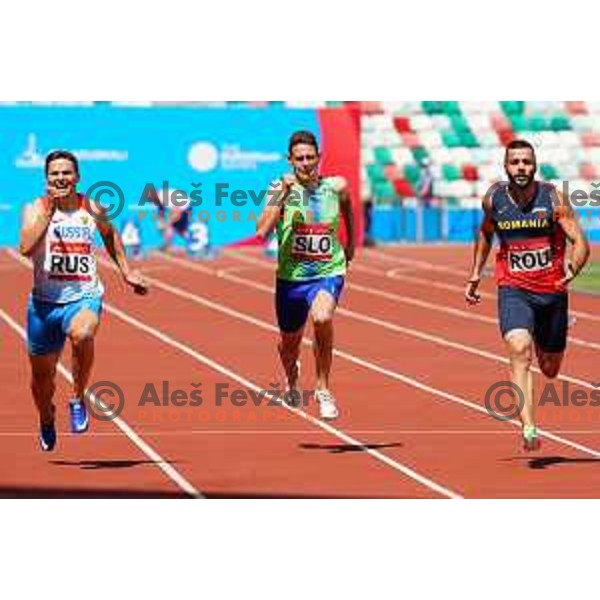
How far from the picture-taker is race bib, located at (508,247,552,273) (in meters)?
15.1

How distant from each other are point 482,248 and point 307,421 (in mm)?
2949

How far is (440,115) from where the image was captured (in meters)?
56.2

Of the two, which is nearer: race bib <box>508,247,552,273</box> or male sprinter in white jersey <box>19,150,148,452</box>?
male sprinter in white jersey <box>19,150,148,452</box>

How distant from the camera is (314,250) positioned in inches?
661

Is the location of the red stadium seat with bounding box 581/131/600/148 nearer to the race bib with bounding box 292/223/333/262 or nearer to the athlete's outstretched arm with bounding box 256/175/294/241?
the race bib with bounding box 292/223/333/262

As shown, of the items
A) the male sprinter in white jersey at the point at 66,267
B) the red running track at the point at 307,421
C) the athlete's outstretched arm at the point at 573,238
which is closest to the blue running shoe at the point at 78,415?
the male sprinter in white jersey at the point at 66,267

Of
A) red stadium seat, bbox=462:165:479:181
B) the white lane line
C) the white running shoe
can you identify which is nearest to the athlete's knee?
the white running shoe

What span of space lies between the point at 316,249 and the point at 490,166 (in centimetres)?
3962

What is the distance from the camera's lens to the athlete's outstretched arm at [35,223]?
14422 mm

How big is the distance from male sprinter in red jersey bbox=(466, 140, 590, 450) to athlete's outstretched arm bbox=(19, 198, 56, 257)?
8.57ft

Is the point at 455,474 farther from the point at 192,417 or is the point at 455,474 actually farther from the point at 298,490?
the point at 192,417

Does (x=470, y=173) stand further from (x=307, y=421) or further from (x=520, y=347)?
(x=520, y=347)

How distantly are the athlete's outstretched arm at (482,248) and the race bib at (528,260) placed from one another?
204 millimetres

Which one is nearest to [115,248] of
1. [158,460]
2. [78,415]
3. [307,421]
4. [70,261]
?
[70,261]
